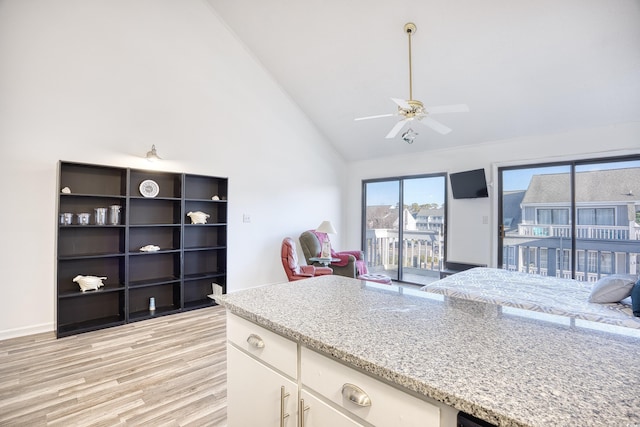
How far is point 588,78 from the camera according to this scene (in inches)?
133

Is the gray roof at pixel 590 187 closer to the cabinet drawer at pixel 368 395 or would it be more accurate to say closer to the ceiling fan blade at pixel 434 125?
the ceiling fan blade at pixel 434 125

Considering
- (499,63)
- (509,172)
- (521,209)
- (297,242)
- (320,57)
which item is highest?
(320,57)

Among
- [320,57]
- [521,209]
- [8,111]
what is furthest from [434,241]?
[8,111]

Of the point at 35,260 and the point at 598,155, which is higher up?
the point at 598,155

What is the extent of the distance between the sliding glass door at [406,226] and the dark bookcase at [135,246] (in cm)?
326

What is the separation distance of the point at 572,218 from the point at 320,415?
15.8 feet

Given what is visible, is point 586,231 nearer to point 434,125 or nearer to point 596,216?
point 596,216

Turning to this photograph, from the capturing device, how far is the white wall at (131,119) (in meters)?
3.01

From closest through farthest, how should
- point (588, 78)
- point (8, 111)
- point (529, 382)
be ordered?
1. point (529, 382)
2. point (8, 111)
3. point (588, 78)

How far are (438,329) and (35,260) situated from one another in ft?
13.2

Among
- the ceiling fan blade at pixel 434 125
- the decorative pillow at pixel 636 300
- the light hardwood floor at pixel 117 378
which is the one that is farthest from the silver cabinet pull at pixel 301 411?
the ceiling fan blade at pixel 434 125

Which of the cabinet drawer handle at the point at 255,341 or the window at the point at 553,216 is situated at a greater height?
the window at the point at 553,216

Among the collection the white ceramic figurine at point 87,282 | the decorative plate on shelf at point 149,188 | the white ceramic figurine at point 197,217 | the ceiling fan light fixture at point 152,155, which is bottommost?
the white ceramic figurine at point 87,282

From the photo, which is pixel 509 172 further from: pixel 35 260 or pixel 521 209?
pixel 35 260
